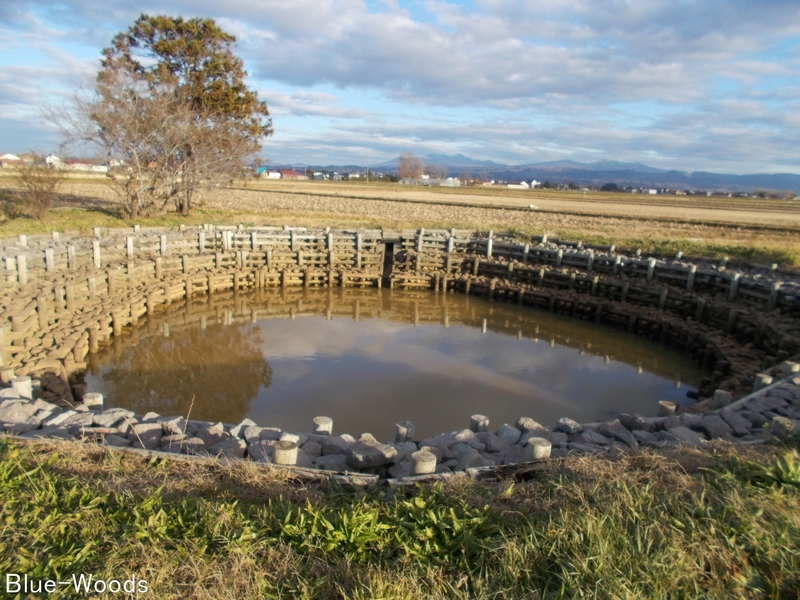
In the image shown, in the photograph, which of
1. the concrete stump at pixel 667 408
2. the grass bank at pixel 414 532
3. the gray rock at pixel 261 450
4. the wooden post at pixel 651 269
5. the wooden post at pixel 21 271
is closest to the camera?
the grass bank at pixel 414 532

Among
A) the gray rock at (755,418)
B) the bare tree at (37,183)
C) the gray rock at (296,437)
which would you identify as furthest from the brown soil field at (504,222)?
the gray rock at (296,437)

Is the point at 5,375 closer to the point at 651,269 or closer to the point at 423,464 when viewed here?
the point at 423,464

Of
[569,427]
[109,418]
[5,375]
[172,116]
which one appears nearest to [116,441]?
[109,418]

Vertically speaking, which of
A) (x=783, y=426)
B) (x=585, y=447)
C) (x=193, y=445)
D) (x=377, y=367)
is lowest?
(x=377, y=367)

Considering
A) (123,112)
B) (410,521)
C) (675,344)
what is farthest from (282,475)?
(123,112)

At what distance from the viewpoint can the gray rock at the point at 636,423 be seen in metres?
6.98

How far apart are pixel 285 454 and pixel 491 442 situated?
101 inches

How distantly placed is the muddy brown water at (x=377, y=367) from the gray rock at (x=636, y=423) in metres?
2.17

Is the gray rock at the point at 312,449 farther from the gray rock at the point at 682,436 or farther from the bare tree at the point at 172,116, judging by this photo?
the bare tree at the point at 172,116

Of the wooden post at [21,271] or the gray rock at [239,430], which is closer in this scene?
the gray rock at [239,430]

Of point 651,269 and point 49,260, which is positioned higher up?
point 651,269

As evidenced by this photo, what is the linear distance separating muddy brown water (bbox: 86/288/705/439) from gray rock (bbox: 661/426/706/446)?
2839mm

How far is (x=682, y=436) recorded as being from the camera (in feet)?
20.8

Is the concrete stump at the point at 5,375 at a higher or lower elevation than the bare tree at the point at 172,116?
lower
